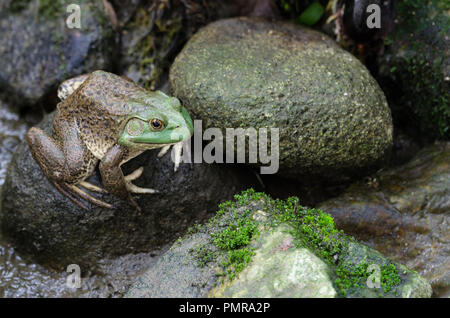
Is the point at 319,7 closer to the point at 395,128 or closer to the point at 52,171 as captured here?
the point at 395,128

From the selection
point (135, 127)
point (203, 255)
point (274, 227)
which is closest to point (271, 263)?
point (274, 227)

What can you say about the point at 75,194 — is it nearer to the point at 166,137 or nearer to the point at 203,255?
the point at 166,137

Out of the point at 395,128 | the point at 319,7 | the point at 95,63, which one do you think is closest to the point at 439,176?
the point at 395,128

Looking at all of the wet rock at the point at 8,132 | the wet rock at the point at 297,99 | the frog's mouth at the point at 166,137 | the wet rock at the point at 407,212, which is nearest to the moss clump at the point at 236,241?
the frog's mouth at the point at 166,137

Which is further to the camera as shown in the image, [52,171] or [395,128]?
[395,128]

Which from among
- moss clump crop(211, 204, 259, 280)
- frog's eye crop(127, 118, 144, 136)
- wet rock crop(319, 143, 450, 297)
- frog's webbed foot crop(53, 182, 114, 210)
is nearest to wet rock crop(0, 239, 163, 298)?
frog's webbed foot crop(53, 182, 114, 210)

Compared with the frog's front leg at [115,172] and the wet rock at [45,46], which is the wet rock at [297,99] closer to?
the frog's front leg at [115,172]

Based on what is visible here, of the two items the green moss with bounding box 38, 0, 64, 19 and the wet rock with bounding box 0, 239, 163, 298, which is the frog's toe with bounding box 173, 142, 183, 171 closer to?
the wet rock with bounding box 0, 239, 163, 298
